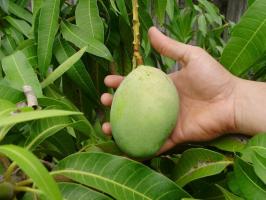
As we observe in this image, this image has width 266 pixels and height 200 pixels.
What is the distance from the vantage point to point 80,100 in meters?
1.17

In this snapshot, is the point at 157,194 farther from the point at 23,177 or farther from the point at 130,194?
the point at 23,177

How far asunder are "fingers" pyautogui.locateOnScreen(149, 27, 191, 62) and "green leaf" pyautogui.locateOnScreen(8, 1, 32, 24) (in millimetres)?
347

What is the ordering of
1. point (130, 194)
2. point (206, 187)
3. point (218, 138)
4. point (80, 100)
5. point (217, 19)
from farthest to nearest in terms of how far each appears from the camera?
point (217, 19), point (80, 100), point (218, 138), point (206, 187), point (130, 194)

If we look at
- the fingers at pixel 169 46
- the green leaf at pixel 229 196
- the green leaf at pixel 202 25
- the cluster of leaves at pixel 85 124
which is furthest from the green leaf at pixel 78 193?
the green leaf at pixel 202 25

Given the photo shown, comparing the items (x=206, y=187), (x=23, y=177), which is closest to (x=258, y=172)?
(x=206, y=187)

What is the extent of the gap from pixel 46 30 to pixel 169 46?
0.29 metres

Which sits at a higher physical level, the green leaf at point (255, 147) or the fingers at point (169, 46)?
the fingers at point (169, 46)

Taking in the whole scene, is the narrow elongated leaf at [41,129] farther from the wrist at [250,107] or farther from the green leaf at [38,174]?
the wrist at [250,107]

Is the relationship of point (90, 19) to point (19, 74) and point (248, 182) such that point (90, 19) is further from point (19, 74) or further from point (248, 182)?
point (248, 182)

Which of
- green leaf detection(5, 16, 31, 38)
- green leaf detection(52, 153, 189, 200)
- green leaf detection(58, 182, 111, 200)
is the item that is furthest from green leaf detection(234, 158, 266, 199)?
green leaf detection(5, 16, 31, 38)

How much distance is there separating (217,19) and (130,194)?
1.59 meters

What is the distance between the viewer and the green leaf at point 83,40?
1.01m

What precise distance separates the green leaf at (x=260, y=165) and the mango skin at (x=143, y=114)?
0.20 m

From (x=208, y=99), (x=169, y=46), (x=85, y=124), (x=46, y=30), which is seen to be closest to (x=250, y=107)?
(x=208, y=99)
